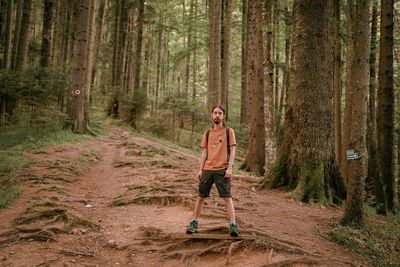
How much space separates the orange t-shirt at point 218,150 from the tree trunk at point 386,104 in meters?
6.51

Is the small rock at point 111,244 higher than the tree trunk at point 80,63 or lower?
lower

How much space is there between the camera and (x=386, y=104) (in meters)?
10.1

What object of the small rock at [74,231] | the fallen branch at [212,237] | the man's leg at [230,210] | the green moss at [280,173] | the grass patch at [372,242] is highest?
the green moss at [280,173]

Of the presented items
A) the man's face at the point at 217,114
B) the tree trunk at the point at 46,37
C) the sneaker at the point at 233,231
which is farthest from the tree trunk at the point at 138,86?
the sneaker at the point at 233,231

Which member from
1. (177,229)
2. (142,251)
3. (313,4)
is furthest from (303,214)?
(313,4)

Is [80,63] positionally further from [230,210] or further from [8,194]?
[230,210]

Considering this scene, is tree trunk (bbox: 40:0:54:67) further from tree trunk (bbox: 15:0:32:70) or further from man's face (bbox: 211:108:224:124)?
man's face (bbox: 211:108:224:124)

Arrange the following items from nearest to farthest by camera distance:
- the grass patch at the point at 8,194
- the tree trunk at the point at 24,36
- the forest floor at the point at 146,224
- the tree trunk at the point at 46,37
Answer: the forest floor at the point at 146,224
the grass patch at the point at 8,194
the tree trunk at the point at 46,37
the tree trunk at the point at 24,36

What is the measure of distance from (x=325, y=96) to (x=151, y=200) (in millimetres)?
4651

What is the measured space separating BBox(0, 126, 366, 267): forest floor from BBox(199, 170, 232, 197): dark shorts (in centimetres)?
61

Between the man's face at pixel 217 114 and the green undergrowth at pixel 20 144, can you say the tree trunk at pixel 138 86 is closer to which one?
the green undergrowth at pixel 20 144

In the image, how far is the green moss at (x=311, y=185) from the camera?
8.23 meters

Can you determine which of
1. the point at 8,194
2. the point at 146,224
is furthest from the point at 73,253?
the point at 8,194

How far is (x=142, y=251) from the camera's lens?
5.31 metres
